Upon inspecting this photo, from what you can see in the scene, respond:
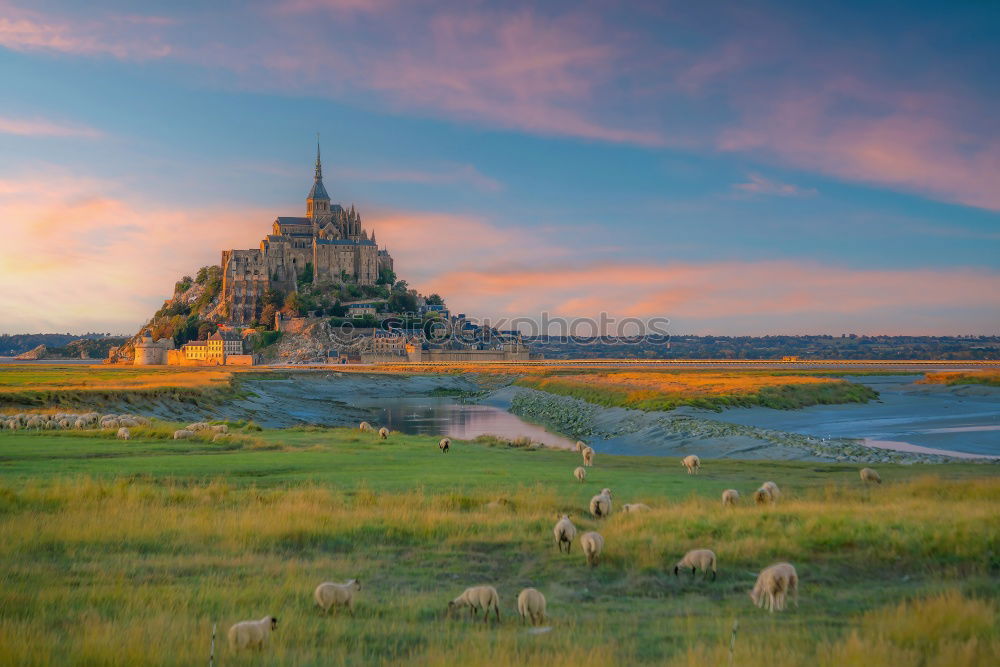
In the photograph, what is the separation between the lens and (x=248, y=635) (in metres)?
8.44

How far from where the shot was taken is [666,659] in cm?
827

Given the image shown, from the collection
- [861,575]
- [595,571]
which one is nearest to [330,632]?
[595,571]

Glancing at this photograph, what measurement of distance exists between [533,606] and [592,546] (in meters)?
3.10

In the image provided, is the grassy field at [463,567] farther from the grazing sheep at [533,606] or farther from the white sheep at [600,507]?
the white sheep at [600,507]

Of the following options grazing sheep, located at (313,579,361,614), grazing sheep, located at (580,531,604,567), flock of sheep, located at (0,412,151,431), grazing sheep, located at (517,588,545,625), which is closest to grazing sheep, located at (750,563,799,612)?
grazing sheep, located at (580,531,604,567)

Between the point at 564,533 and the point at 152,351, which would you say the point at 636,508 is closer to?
the point at 564,533

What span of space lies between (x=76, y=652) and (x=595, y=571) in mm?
7557

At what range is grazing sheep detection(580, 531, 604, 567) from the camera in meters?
12.7

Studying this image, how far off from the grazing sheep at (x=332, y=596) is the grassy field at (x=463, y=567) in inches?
9.1

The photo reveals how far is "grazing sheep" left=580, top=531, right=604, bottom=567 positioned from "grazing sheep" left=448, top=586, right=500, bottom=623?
2.92 m

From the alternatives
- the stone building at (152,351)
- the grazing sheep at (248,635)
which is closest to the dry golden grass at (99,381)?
the grazing sheep at (248,635)

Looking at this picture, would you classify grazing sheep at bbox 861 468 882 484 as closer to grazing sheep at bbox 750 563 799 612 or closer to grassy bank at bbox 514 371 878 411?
grazing sheep at bbox 750 563 799 612

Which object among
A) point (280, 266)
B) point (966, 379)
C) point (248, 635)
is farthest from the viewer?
point (280, 266)

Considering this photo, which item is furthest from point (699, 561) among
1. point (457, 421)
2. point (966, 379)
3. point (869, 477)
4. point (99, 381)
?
point (966, 379)
